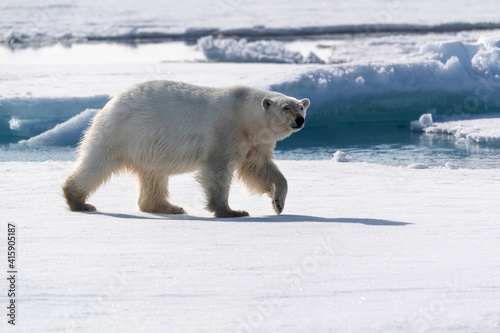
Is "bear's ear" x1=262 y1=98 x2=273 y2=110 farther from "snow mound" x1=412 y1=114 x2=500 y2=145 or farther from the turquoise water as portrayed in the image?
"snow mound" x1=412 y1=114 x2=500 y2=145

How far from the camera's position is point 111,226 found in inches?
159

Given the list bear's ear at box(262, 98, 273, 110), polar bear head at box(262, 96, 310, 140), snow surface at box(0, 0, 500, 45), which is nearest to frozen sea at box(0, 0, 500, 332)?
polar bear head at box(262, 96, 310, 140)

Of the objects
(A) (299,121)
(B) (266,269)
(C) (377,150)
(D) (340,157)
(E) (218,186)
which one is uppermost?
(A) (299,121)

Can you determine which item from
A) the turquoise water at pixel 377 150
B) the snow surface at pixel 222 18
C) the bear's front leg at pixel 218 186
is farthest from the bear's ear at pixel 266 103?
the snow surface at pixel 222 18

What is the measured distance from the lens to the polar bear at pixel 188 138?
4824 mm

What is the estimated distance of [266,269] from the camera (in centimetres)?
309

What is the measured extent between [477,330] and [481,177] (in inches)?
152

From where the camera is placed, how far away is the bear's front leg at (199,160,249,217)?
15.7 feet

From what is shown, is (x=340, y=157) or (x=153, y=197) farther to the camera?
(x=340, y=157)

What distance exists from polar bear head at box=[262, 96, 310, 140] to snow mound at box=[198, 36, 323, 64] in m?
10.8

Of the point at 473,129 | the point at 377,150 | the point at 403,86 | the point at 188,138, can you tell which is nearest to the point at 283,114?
the point at 188,138

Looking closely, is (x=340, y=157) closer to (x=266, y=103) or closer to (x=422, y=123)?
(x=266, y=103)

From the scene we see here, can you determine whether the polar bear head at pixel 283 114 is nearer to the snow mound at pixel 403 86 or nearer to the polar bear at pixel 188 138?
the polar bear at pixel 188 138

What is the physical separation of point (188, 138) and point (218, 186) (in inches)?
15.2
